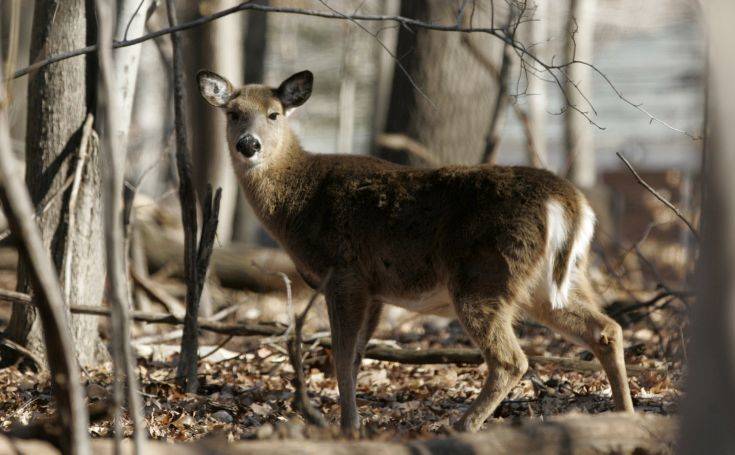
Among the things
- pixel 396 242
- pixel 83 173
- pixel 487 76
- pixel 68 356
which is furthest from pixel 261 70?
pixel 68 356

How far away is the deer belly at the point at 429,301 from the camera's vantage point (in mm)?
5988

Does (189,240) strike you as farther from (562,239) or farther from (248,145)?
(562,239)

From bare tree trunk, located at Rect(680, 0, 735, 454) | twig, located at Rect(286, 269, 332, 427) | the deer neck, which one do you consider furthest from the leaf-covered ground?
bare tree trunk, located at Rect(680, 0, 735, 454)

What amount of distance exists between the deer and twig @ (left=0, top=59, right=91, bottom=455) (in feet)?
6.61

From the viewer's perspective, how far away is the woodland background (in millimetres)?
3381

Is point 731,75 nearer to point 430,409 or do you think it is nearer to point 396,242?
point 396,242

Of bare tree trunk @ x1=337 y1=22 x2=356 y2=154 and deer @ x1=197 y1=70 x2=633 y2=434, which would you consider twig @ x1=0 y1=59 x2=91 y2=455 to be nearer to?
deer @ x1=197 y1=70 x2=633 y2=434

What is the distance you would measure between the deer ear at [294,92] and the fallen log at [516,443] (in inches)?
150

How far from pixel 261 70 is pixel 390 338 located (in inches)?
353

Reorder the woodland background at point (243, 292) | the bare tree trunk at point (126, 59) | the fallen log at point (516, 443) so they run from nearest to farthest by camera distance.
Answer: the woodland background at point (243, 292) < the fallen log at point (516, 443) < the bare tree trunk at point (126, 59)

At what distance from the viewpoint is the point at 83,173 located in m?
6.85

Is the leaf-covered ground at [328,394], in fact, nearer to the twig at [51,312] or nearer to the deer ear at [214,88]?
the twig at [51,312]

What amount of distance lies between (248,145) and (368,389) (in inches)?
79.6

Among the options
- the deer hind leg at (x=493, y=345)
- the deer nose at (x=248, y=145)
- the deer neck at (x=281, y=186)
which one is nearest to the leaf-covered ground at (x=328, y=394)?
the deer hind leg at (x=493, y=345)
